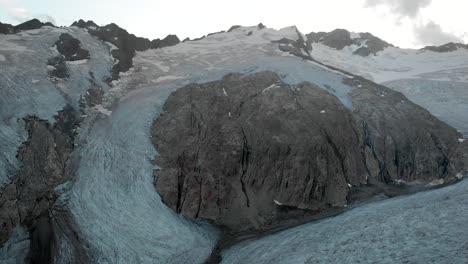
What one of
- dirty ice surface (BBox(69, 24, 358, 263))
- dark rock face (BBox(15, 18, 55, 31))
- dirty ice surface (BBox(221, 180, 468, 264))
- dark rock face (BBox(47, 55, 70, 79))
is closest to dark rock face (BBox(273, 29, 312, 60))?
dirty ice surface (BBox(69, 24, 358, 263))

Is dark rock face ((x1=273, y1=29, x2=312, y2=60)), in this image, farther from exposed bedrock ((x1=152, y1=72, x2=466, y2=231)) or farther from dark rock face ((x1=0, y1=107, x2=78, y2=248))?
dark rock face ((x1=0, y1=107, x2=78, y2=248))

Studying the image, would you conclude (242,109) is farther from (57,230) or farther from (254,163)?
(57,230)

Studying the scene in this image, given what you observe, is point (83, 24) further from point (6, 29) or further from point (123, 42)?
point (6, 29)

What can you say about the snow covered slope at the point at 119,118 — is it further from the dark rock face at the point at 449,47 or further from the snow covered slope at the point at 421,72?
the dark rock face at the point at 449,47

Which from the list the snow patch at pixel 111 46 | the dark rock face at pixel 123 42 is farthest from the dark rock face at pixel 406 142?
the snow patch at pixel 111 46

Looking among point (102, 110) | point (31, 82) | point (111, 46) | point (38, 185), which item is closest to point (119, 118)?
point (102, 110)

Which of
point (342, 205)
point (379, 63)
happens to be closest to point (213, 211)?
point (342, 205)
